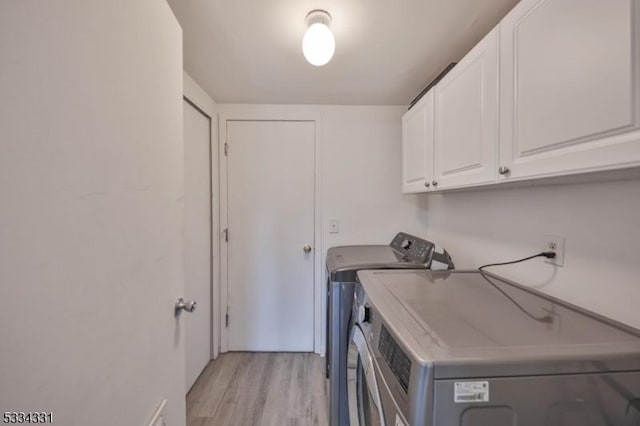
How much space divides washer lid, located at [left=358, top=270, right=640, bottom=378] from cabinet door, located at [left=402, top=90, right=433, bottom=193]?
31.5 inches

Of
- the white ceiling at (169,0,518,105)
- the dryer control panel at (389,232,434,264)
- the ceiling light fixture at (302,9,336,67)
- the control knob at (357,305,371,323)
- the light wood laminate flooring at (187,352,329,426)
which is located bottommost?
the light wood laminate flooring at (187,352,329,426)

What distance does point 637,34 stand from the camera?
554 millimetres

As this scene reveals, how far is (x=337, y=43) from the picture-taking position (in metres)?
1.40

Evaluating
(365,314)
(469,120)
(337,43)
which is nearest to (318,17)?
(337,43)

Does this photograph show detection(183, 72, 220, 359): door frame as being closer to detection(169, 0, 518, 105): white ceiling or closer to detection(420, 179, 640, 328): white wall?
detection(169, 0, 518, 105): white ceiling

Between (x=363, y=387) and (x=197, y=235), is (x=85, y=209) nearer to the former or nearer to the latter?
(x=363, y=387)

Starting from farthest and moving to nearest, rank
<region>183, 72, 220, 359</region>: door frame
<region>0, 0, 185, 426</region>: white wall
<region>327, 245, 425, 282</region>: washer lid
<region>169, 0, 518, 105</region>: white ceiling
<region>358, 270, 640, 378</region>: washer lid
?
<region>183, 72, 220, 359</region>: door frame → <region>327, 245, 425, 282</region>: washer lid → <region>169, 0, 518, 105</region>: white ceiling → <region>358, 270, 640, 378</region>: washer lid → <region>0, 0, 185, 426</region>: white wall

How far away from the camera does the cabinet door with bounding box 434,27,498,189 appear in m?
1.00

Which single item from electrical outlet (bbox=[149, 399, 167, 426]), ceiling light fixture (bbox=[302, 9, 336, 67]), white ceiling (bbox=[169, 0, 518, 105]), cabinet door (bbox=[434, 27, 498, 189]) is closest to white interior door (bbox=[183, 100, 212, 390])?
white ceiling (bbox=[169, 0, 518, 105])

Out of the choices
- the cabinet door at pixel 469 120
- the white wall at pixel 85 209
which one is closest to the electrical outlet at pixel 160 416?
the white wall at pixel 85 209

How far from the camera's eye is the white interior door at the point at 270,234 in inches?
90.4

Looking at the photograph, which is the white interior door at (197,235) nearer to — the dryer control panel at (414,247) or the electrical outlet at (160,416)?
the electrical outlet at (160,416)

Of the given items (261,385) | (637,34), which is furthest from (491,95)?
(261,385)

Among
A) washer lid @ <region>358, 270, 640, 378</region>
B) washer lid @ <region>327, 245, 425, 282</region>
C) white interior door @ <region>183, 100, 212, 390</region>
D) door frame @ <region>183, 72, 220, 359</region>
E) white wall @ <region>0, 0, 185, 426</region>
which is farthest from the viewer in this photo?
door frame @ <region>183, 72, 220, 359</region>
